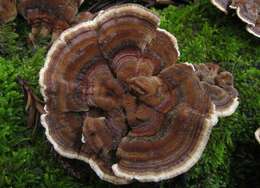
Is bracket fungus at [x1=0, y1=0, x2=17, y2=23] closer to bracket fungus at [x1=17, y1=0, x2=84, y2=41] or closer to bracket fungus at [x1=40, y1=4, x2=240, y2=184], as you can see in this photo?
bracket fungus at [x1=17, y1=0, x2=84, y2=41]

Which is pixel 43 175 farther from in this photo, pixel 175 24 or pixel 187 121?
pixel 175 24

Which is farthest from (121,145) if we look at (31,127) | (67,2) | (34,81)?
(67,2)

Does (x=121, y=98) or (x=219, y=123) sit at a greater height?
(x=121, y=98)

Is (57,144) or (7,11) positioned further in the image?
(7,11)

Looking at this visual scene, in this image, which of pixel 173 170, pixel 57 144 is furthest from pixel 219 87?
pixel 57 144

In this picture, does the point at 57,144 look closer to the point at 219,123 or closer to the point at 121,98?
the point at 121,98
